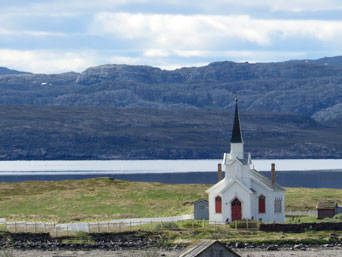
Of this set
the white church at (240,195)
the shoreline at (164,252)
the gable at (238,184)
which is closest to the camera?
the shoreline at (164,252)

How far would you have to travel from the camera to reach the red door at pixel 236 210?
8750 cm

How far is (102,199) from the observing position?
106750mm

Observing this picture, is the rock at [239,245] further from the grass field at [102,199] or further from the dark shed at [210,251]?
the dark shed at [210,251]

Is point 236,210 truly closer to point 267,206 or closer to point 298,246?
point 267,206

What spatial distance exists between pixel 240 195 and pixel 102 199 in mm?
24633

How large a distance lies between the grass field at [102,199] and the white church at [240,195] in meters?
8.89

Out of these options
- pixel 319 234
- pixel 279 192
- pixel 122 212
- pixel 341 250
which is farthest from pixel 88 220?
pixel 341 250

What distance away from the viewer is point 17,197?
109m

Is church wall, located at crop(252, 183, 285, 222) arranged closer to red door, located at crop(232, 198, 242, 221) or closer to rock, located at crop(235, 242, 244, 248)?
red door, located at crop(232, 198, 242, 221)

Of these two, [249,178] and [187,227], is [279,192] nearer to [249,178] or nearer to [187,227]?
[249,178]

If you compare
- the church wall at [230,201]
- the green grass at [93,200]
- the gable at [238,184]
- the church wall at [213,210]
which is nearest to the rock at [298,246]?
the gable at [238,184]

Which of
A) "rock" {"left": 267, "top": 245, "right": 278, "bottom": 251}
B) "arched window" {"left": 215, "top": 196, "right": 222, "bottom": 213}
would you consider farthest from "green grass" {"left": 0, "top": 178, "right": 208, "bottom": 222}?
"rock" {"left": 267, "top": 245, "right": 278, "bottom": 251}

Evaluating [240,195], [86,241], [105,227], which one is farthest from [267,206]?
[86,241]

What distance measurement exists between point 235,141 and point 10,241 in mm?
24353
